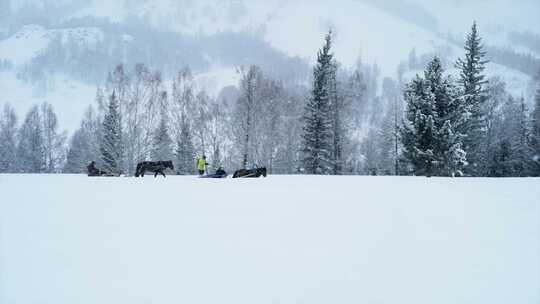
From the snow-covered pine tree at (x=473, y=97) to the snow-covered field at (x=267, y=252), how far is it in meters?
30.2

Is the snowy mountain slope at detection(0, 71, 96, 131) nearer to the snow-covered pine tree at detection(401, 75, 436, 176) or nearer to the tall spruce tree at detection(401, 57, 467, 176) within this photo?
→ the snow-covered pine tree at detection(401, 75, 436, 176)

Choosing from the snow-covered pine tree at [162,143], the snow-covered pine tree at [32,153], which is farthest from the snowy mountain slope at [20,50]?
the snow-covered pine tree at [162,143]

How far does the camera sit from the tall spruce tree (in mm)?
34031

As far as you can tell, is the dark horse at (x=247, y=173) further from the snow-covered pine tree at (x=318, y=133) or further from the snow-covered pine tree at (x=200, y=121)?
the snow-covered pine tree at (x=200, y=121)

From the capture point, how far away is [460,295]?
625 centimetres

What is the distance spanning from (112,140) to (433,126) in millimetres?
30113

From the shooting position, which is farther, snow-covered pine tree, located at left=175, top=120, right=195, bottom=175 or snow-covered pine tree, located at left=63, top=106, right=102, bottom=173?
snow-covered pine tree, located at left=63, top=106, right=102, bottom=173

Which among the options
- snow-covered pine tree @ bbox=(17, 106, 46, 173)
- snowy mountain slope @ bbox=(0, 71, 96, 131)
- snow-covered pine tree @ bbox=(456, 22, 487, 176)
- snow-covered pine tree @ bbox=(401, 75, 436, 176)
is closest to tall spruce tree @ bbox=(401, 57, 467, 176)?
snow-covered pine tree @ bbox=(401, 75, 436, 176)

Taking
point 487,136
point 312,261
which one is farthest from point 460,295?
point 487,136

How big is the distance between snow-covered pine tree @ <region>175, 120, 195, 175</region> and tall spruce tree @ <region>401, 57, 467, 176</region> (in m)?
24.6

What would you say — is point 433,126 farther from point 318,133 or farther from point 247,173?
point 247,173

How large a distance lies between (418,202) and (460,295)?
6035mm

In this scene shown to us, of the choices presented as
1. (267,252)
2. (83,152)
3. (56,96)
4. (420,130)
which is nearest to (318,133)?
(420,130)

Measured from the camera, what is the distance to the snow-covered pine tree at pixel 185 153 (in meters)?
47.3
